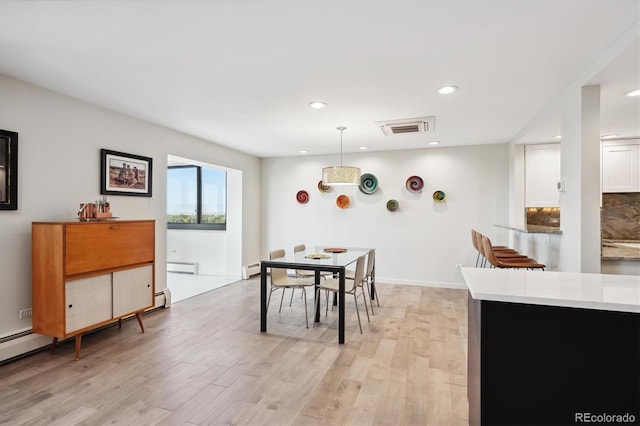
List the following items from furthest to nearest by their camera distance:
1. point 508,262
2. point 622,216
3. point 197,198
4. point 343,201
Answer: point 197,198, point 343,201, point 622,216, point 508,262

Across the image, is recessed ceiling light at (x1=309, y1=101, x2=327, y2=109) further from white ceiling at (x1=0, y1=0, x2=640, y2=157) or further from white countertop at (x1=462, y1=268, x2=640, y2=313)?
white countertop at (x1=462, y1=268, x2=640, y2=313)

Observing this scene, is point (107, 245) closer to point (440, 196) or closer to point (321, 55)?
point (321, 55)

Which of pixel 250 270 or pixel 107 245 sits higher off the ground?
pixel 107 245

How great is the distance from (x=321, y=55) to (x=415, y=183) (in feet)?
12.3

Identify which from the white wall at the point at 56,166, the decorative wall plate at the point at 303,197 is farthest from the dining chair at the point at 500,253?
the white wall at the point at 56,166

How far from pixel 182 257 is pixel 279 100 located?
186 inches

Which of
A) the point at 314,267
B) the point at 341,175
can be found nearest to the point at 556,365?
the point at 314,267

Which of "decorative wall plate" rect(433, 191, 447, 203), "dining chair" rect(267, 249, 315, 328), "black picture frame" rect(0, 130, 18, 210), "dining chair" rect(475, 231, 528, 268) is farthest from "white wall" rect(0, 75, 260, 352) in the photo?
"decorative wall plate" rect(433, 191, 447, 203)

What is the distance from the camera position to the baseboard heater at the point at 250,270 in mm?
6102

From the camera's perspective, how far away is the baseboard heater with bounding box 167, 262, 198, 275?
6.52 metres

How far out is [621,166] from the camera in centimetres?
442

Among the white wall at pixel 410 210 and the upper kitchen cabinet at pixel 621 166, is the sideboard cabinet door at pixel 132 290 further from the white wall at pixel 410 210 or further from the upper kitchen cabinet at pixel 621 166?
the upper kitchen cabinet at pixel 621 166

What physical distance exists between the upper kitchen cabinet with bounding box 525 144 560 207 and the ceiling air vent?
5.82ft

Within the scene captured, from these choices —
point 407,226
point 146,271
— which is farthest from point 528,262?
point 146,271
